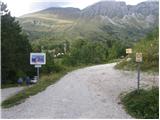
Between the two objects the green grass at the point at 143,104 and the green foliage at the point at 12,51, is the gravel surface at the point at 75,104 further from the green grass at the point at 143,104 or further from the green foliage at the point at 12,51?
the green foliage at the point at 12,51

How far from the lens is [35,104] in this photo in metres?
17.4

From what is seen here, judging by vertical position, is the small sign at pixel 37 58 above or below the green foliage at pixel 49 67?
above

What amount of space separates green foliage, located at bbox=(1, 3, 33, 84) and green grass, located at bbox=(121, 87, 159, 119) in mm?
18799

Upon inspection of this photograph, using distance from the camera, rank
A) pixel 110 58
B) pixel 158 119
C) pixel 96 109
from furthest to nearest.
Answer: pixel 110 58 < pixel 96 109 < pixel 158 119

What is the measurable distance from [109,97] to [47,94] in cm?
334

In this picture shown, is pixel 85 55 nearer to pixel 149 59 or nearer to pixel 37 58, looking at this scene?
pixel 149 59

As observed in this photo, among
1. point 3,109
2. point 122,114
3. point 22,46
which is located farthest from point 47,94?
point 22,46

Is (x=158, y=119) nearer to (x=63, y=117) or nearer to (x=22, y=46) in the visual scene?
(x=63, y=117)

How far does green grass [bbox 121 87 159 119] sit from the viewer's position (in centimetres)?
1445

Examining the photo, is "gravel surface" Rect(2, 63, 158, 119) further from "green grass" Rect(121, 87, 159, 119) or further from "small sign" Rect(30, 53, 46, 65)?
"small sign" Rect(30, 53, 46, 65)

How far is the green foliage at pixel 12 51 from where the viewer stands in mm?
34781

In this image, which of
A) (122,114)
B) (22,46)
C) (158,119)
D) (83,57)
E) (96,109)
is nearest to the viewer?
(158,119)

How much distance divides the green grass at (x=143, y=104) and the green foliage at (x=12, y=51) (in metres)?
18.8

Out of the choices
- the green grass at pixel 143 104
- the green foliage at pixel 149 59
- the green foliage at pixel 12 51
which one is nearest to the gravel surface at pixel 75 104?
the green grass at pixel 143 104
